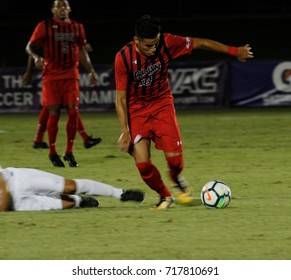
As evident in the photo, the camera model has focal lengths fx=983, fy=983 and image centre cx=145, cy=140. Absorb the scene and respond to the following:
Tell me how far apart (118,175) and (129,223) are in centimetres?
365

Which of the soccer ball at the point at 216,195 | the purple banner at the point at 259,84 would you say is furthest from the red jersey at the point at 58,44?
the purple banner at the point at 259,84

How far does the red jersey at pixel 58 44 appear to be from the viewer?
13227 millimetres

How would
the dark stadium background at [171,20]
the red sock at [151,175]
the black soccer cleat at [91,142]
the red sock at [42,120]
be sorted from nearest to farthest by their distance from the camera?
1. the red sock at [151,175]
2. the red sock at [42,120]
3. the black soccer cleat at [91,142]
4. the dark stadium background at [171,20]

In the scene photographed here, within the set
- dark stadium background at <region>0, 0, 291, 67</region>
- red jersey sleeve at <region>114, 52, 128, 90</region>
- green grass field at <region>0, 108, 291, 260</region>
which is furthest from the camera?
dark stadium background at <region>0, 0, 291, 67</region>

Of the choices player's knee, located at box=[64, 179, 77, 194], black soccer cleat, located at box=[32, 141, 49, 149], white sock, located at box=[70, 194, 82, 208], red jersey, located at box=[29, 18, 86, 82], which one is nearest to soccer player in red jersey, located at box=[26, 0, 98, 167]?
red jersey, located at box=[29, 18, 86, 82]

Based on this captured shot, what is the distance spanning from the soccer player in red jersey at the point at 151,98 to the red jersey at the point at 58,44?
438cm

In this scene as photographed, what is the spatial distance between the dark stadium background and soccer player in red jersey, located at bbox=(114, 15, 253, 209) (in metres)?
24.2

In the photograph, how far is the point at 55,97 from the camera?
43.4 feet

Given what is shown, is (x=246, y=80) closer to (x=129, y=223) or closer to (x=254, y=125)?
(x=254, y=125)

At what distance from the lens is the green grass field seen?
6894 mm

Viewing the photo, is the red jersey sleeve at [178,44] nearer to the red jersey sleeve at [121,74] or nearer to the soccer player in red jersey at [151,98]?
the soccer player in red jersey at [151,98]

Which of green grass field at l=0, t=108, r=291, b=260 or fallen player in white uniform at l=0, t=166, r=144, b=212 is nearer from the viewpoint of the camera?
green grass field at l=0, t=108, r=291, b=260

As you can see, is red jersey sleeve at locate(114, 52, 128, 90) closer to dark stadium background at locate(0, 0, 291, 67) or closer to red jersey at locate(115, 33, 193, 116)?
red jersey at locate(115, 33, 193, 116)

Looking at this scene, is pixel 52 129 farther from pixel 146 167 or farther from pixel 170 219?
pixel 170 219
